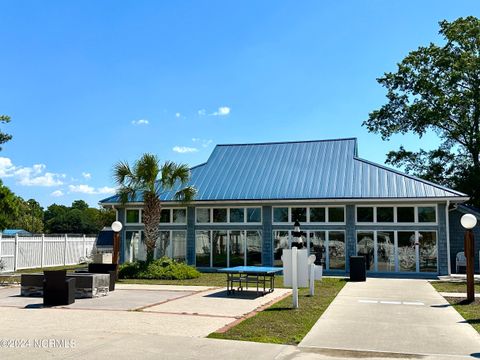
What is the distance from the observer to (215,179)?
26.7 m

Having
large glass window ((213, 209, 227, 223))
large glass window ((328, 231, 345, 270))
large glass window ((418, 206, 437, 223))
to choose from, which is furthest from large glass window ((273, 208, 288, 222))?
large glass window ((418, 206, 437, 223))

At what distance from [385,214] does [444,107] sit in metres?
15.1

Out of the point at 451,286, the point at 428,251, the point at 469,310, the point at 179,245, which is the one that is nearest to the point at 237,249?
the point at 179,245

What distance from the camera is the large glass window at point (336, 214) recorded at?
23375 millimetres

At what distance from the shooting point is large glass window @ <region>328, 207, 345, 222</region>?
23375mm

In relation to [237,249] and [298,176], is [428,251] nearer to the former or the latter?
[298,176]

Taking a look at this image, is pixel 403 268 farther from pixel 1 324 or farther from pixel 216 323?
pixel 1 324

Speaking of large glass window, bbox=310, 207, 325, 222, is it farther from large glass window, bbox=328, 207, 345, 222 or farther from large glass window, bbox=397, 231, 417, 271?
large glass window, bbox=397, 231, 417, 271

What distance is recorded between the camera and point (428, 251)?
22.4 meters

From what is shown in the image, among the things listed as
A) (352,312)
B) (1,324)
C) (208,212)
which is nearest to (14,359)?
(1,324)

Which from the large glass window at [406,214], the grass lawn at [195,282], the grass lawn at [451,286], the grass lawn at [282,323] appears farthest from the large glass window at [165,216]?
the grass lawn at [451,286]

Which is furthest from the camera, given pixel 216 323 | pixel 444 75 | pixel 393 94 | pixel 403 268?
pixel 393 94

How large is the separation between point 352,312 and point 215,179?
16.2 metres

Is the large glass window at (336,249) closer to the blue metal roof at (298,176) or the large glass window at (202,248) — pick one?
the blue metal roof at (298,176)
